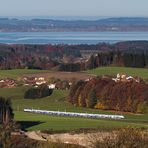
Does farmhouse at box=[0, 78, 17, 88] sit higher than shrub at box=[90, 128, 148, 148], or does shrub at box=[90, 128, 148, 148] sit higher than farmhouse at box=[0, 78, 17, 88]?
shrub at box=[90, 128, 148, 148]

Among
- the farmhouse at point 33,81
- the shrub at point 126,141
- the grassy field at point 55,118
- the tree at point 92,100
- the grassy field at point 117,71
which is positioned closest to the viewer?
the shrub at point 126,141

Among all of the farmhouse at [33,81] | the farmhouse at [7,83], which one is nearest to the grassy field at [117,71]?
the farmhouse at [33,81]

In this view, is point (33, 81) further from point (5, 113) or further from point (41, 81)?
point (5, 113)

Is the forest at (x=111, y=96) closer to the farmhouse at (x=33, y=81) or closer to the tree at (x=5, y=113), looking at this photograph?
the farmhouse at (x=33, y=81)

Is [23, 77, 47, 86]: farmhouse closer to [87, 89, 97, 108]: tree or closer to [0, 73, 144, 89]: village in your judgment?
[0, 73, 144, 89]: village

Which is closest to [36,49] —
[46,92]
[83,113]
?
[46,92]

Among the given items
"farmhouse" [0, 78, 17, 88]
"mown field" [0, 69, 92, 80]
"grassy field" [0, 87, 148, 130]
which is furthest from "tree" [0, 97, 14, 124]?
"mown field" [0, 69, 92, 80]

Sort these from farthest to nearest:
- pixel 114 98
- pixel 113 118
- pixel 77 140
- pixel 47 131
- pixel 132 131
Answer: pixel 114 98 → pixel 113 118 → pixel 47 131 → pixel 77 140 → pixel 132 131

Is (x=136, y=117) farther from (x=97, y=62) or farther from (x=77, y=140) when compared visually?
(x=97, y=62)
